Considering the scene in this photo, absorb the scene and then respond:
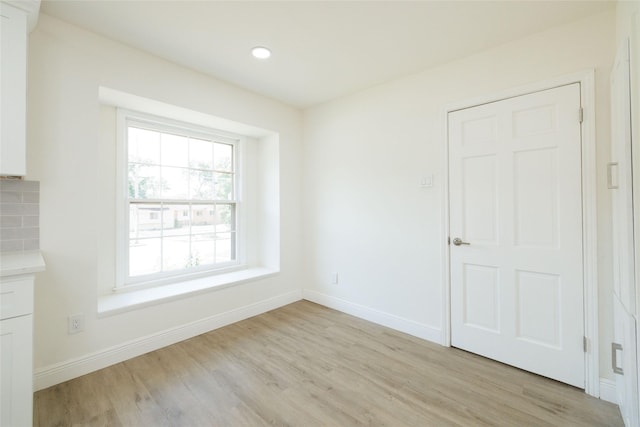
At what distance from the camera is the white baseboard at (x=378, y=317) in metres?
2.62

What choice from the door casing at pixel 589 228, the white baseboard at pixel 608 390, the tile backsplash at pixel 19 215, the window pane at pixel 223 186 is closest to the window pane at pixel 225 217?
the window pane at pixel 223 186

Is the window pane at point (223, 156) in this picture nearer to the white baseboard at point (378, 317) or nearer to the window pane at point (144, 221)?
the window pane at point (144, 221)

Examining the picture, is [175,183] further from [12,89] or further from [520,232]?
[520,232]

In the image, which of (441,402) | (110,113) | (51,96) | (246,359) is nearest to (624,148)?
(441,402)

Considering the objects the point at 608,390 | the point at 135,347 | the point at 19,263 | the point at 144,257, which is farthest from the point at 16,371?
the point at 608,390

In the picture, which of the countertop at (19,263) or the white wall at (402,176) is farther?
the white wall at (402,176)

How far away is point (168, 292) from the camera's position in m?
2.65

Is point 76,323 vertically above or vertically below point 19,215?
Answer: below

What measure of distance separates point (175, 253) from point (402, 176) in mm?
2610

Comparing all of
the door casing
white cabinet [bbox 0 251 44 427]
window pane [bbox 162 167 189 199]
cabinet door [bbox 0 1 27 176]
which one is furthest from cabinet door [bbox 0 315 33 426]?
the door casing

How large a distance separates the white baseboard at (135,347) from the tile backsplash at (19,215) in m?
0.89

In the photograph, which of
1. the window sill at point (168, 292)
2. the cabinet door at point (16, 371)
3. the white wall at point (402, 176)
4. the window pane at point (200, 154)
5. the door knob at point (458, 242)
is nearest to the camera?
the cabinet door at point (16, 371)

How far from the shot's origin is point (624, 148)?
1476 millimetres

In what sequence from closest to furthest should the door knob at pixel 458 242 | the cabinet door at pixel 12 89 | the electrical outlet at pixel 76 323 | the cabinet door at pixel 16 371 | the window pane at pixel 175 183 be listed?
the cabinet door at pixel 16 371
the cabinet door at pixel 12 89
the electrical outlet at pixel 76 323
the door knob at pixel 458 242
the window pane at pixel 175 183
